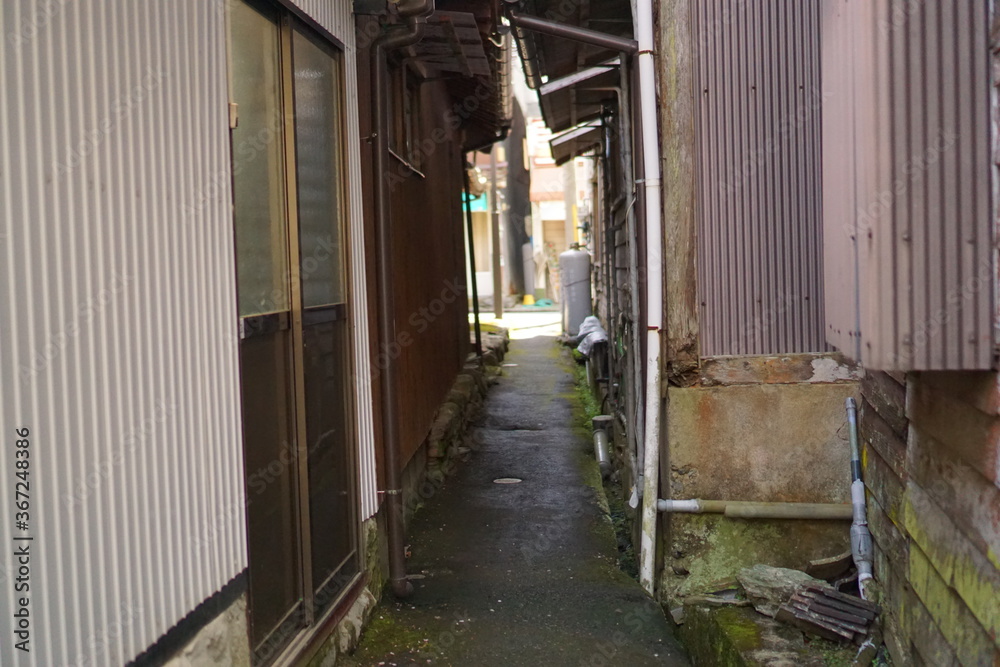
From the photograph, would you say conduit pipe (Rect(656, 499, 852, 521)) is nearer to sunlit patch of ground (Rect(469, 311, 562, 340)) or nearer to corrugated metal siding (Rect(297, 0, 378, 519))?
corrugated metal siding (Rect(297, 0, 378, 519))

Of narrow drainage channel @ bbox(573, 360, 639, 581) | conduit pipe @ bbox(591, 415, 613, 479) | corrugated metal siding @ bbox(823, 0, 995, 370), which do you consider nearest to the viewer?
corrugated metal siding @ bbox(823, 0, 995, 370)

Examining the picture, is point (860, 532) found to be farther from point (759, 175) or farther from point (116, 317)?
point (116, 317)

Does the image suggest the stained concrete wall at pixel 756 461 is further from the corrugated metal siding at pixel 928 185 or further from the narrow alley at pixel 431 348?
the corrugated metal siding at pixel 928 185

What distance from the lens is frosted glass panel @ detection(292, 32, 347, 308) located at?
4898mm

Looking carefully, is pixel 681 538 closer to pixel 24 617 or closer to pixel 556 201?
pixel 24 617

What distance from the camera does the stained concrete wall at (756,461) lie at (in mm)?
5836

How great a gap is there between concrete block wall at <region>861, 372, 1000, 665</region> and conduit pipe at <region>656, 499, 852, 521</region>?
1035mm

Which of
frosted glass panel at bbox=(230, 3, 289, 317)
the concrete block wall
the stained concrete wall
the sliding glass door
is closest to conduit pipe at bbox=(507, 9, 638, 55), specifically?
the sliding glass door

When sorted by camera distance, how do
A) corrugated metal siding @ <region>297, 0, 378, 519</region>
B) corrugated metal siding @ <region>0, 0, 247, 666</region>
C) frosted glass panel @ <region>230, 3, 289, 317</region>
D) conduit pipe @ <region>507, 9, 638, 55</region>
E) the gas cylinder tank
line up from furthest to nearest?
the gas cylinder tank < conduit pipe @ <region>507, 9, 638, 55</region> < corrugated metal siding @ <region>297, 0, 378, 519</region> < frosted glass panel @ <region>230, 3, 289, 317</region> < corrugated metal siding @ <region>0, 0, 247, 666</region>

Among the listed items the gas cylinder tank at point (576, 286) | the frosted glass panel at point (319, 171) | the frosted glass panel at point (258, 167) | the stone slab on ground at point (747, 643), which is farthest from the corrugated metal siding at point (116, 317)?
the gas cylinder tank at point (576, 286)

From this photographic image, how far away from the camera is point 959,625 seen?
125 inches

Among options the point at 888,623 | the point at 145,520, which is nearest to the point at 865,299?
the point at 888,623

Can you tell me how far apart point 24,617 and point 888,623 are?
12.2 ft

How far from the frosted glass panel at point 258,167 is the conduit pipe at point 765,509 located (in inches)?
114
